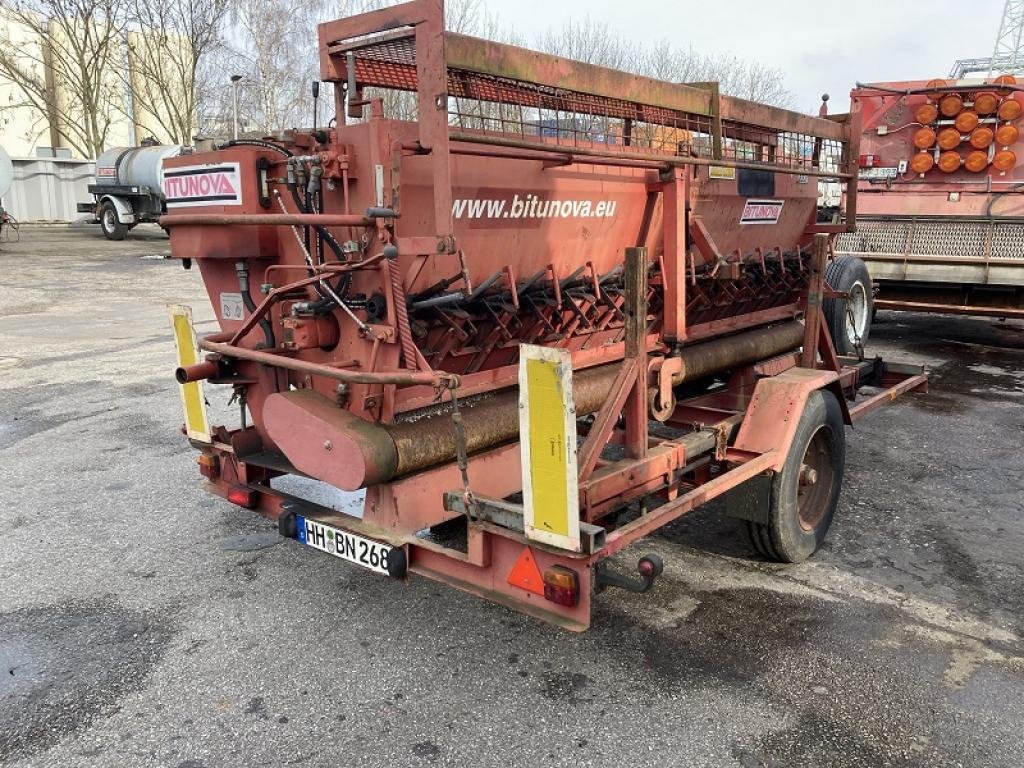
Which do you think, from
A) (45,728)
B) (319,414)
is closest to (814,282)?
(319,414)

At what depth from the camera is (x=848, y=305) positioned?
22.3ft

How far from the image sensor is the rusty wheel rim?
14.6 ft

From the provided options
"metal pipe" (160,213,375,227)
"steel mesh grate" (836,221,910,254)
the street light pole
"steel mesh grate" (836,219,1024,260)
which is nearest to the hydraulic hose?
"metal pipe" (160,213,375,227)

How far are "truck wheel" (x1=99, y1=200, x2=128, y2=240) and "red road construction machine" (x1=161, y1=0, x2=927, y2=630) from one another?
23.7 metres

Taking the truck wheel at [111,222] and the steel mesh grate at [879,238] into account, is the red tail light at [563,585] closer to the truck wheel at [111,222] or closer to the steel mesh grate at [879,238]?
the steel mesh grate at [879,238]

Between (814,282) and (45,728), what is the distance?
4.27 metres

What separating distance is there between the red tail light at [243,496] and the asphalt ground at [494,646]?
512mm

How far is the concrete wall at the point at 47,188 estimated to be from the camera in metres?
30.0

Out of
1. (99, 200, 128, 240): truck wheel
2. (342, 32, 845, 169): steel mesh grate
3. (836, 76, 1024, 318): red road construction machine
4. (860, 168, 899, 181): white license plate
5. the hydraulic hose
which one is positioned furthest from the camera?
(99, 200, 128, 240): truck wheel

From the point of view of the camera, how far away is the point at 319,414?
10.5 feet

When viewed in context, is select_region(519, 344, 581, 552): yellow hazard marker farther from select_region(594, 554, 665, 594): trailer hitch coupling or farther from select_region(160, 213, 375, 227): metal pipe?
select_region(160, 213, 375, 227): metal pipe

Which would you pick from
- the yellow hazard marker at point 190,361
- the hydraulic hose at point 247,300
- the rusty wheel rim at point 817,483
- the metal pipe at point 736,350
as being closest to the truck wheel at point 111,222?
the yellow hazard marker at point 190,361

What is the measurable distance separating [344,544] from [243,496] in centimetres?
79

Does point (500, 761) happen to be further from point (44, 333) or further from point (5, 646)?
point (44, 333)
